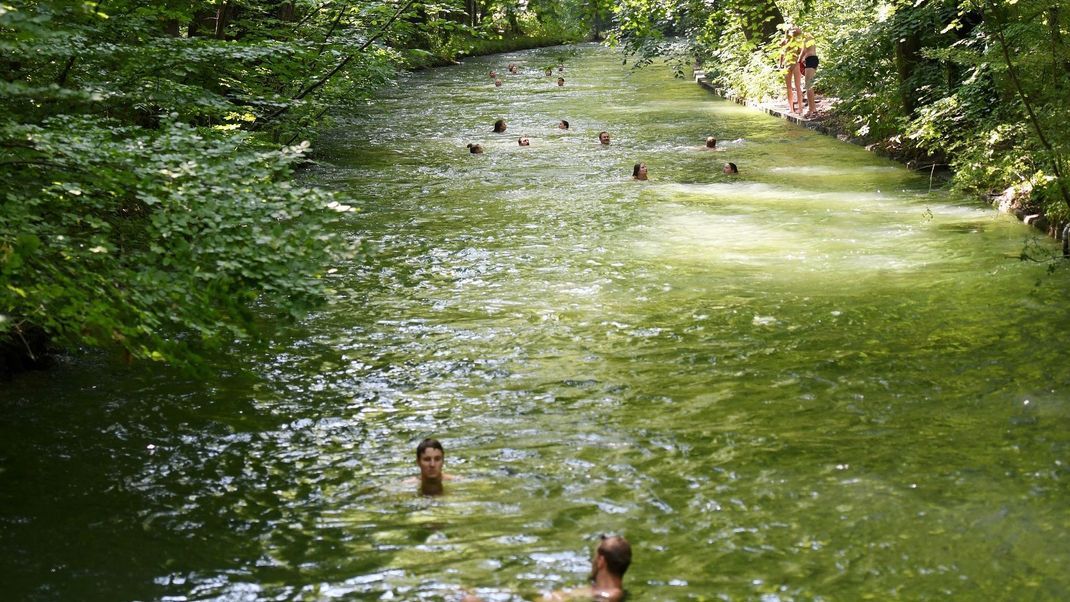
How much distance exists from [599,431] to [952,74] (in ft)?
47.1

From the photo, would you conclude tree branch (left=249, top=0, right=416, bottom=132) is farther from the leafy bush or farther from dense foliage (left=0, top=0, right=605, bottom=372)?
the leafy bush

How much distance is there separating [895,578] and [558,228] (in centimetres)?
1120

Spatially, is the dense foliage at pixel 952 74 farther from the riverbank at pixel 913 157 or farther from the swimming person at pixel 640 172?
the swimming person at pixel 640 172

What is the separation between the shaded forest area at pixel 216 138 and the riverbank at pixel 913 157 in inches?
7.2

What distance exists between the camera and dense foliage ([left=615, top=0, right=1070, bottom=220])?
44.2ft

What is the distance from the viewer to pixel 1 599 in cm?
702

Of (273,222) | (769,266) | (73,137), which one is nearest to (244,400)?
(273,222)

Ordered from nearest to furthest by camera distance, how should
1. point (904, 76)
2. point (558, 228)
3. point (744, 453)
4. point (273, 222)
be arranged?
point (273, 222)
point (744, 453)
point (558, 228)
point (904, 76)

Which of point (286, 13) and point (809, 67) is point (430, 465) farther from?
point (809, 67)

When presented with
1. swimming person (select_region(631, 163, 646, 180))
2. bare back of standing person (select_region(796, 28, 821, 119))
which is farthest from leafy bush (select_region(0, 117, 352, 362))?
bare back of standing person (select_region(796, 28, 821, 119))

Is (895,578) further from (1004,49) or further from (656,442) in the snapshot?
(1004,49)

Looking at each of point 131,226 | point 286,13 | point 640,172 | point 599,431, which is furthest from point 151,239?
point 286,13

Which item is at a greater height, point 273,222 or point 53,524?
point 273,222

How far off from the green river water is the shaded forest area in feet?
3.20
